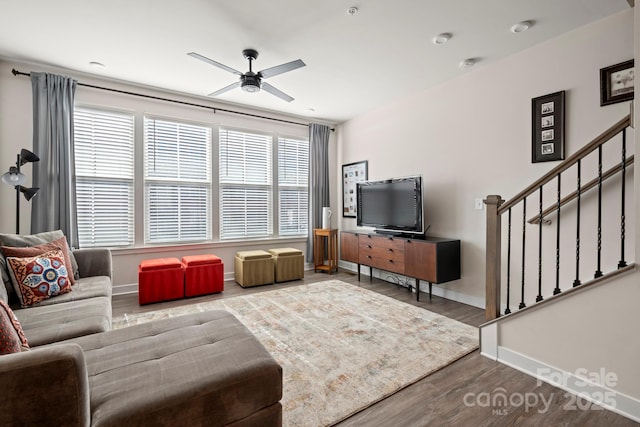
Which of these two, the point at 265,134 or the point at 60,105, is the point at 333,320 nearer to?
the point at 265,134

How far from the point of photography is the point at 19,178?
2873mm

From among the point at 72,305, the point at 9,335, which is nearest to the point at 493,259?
the point at 9,335

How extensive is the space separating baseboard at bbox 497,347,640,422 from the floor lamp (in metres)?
4.58

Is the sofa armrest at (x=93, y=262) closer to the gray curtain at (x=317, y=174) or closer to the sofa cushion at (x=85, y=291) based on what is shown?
the sofa cushion at (x=85, y=291)

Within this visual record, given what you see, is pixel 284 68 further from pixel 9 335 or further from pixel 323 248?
pixel 323 248

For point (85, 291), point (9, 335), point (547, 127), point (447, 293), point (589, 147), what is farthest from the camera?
point (447, 293)

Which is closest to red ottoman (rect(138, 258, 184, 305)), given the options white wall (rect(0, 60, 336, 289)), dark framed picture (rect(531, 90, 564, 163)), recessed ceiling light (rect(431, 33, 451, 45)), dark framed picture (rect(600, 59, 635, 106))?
white wall (rect(0, 60, 336, 289))

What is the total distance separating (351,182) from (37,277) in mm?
4318

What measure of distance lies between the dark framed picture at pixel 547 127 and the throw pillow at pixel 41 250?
450 centimetres

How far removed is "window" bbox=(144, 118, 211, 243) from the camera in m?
4.06

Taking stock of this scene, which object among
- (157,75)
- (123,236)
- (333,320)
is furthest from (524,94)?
(123,236)

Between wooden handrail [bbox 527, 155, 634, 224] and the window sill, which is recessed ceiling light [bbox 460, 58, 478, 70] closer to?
wooden handrail [bbox 527, 155, 634, 224]

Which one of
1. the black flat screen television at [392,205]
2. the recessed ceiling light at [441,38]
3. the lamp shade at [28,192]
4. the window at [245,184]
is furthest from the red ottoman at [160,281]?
the recessed ceiling light at [441,38]

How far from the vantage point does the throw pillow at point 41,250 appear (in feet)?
7.42
